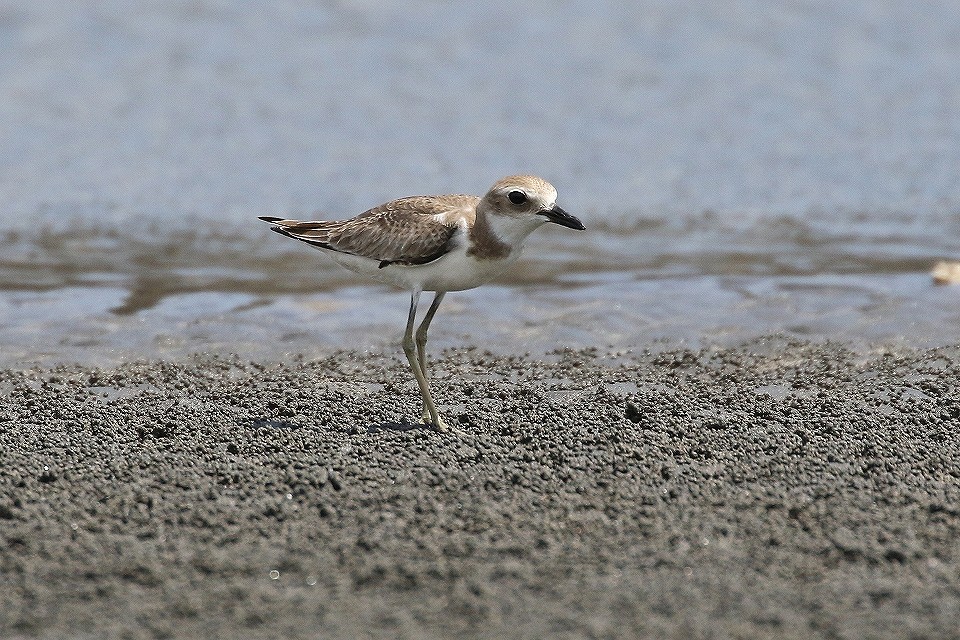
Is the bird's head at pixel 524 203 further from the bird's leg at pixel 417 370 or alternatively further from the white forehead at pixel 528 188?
the bird's leg at pixel 417 370

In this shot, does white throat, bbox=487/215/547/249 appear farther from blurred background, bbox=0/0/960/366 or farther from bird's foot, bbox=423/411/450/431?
blurred background, bbox=0/0/960/366

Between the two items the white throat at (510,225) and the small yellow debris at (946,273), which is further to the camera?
the small yellow debris at (946,273)

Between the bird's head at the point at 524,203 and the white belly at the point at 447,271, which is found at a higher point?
the bird's head at the point at 524,203

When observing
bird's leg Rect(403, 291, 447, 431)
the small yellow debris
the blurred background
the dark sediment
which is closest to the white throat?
bird's leg Rect(403, 291, 447, 431)

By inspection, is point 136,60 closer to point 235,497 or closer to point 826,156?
point 826,156

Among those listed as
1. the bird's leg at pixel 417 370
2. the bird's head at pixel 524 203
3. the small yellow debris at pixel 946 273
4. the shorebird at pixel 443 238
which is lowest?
the bird's leg at pixel 417 370

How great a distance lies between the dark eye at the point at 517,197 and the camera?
618 centimetres

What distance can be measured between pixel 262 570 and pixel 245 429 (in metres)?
2.00

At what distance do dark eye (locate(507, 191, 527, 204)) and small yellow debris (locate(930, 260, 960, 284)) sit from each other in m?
4.94

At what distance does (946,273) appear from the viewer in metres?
9.77

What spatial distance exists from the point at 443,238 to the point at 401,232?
282 millimetres

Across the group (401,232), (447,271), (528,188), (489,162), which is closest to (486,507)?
(447,271)

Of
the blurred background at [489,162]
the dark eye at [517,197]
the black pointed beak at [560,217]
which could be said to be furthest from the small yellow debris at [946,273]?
the dark eye at [517,197]

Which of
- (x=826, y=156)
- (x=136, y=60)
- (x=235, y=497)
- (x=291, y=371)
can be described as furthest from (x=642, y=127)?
(x=235, y=497)
